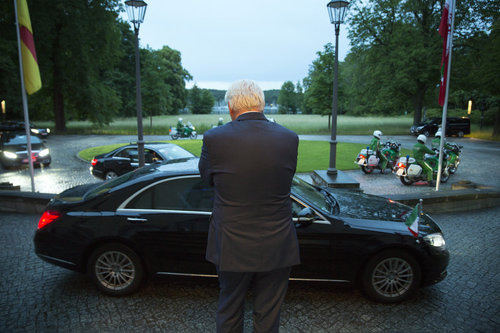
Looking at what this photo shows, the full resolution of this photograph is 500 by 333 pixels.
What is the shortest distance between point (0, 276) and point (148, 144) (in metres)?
7.23

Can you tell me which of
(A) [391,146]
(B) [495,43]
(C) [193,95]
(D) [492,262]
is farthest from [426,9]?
(C) [193,95]

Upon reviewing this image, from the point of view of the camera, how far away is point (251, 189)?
1.97 m

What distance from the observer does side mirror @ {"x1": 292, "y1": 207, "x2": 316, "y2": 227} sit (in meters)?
3.57

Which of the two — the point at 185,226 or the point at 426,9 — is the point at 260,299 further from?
the point at 426,9

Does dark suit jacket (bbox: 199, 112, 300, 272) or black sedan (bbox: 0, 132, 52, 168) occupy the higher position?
dark suit jacket (bbox: 199, 112, 300, 272)

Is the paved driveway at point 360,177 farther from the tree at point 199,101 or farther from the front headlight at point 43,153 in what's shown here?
the tree at point 199,101

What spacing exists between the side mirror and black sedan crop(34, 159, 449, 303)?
5cm

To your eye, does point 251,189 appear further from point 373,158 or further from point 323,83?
point 323,83

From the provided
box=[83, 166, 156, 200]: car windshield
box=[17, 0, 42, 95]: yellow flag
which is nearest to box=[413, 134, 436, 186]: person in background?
box=[83, 166, 156, 200]: car windshield

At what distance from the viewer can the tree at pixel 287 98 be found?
13062 centimetres

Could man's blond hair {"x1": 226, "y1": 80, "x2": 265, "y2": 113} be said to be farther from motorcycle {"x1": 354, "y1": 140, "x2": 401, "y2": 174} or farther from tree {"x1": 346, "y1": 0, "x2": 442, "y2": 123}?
tree {"x1": 346, "y1": 0, "x2": 442, "y2": 123}

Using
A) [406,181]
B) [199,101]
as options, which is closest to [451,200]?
[406,181]

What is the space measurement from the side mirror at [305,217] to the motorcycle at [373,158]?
10.1 metres

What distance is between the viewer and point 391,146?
546 inches
